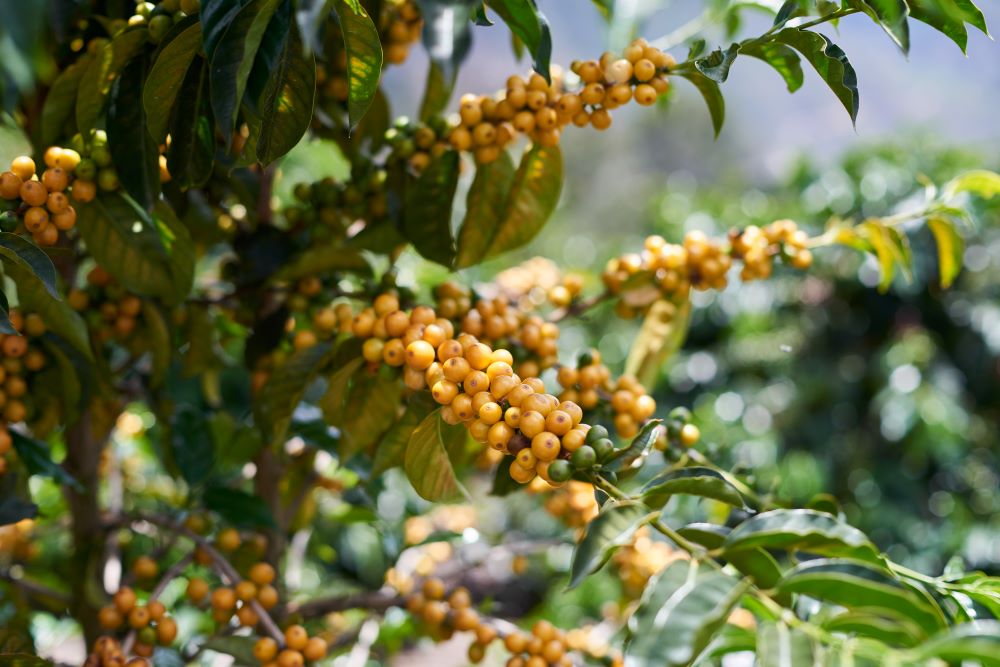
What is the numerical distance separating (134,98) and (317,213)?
0.66 ft

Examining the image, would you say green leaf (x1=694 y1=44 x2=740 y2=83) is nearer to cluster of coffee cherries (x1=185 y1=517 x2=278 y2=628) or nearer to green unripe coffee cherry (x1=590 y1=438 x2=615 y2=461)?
green unripe coffee cherry (x1=590 y1=438 x2=615 y2=461)

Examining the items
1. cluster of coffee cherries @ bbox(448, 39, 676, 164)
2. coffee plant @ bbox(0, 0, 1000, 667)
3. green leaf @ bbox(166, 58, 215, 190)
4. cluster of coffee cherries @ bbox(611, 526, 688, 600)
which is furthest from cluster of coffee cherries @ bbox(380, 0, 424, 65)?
cluster of coffee cherries @ bbox(611, 526, 688, 600)

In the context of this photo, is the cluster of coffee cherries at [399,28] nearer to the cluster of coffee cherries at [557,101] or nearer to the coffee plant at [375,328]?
the coffee plant at [375,328]

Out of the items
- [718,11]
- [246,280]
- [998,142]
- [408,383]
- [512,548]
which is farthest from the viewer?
[998,142]

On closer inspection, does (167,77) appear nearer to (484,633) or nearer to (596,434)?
(596,434)

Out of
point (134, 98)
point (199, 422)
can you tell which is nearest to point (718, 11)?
point (134, 98)

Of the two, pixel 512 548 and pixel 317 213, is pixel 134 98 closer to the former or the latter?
pixel 317 213

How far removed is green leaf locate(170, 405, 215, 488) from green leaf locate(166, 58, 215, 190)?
1.16 ft

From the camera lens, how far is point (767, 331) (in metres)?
1.80

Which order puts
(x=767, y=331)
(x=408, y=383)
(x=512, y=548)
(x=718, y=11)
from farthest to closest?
1. (x=767, y=331)
2. (x=512, y=548)
3. (x=718, y=11)
4. (x=408, y=383)

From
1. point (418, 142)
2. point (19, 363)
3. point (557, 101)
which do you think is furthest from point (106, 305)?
point (557, 101)

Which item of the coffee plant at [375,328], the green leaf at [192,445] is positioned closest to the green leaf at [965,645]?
the coffee plant at [375,328]

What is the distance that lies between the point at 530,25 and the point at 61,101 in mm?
346

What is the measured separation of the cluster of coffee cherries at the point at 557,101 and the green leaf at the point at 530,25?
0.07m
